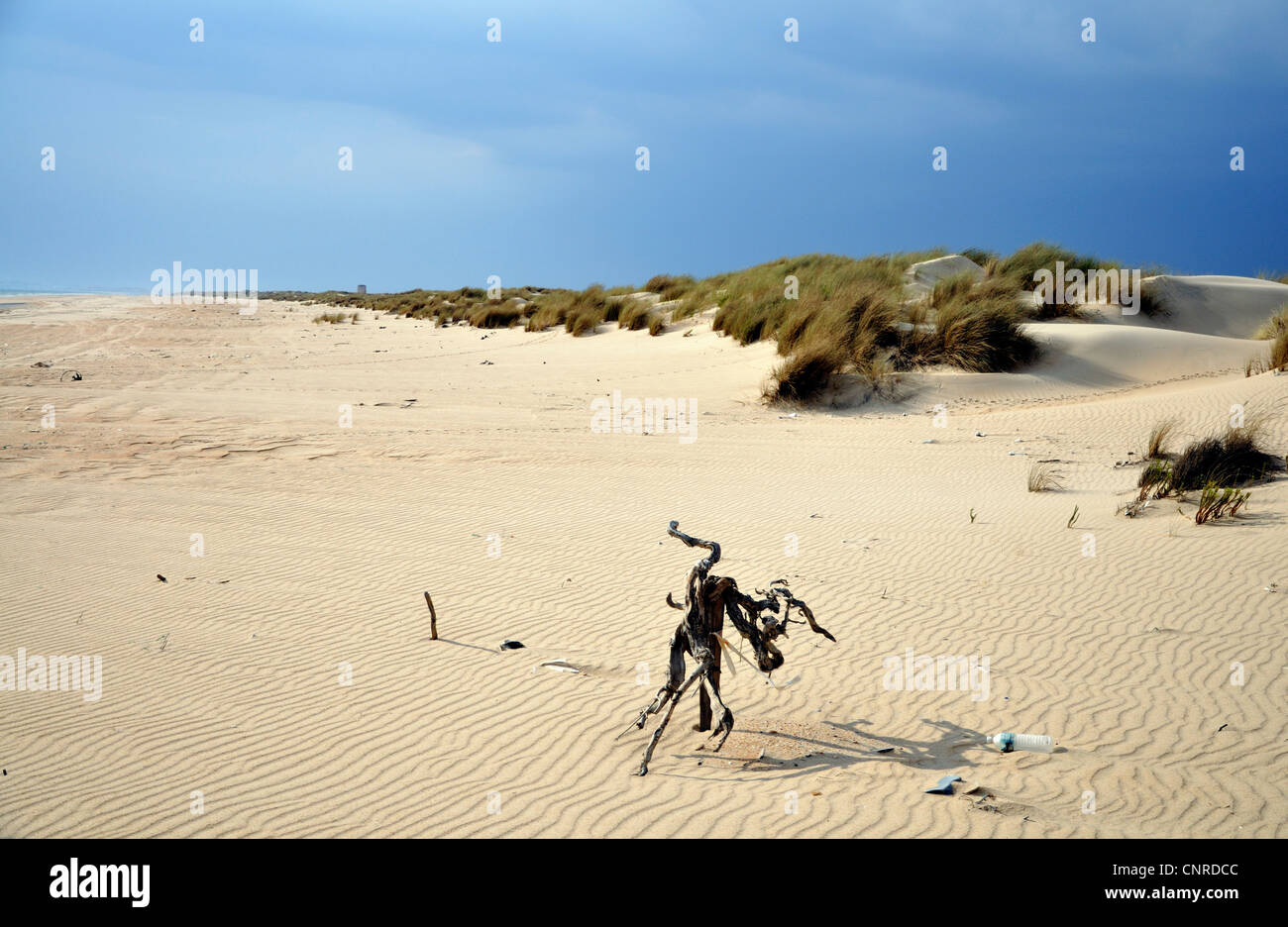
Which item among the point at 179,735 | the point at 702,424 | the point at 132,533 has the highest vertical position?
the point at 702,424

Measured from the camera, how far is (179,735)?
4.32m

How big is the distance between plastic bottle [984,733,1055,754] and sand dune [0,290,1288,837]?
0.09 m

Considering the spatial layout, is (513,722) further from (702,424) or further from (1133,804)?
(702,424)

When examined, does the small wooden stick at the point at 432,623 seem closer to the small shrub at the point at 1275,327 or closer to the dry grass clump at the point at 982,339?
the dry grass clump at the point at 982,339

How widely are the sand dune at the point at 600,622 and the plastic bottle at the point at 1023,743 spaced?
0.09m

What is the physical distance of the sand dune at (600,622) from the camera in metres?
3.67

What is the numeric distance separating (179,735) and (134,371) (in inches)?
701

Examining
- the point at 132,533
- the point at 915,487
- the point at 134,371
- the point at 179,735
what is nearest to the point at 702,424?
the point at 915,487

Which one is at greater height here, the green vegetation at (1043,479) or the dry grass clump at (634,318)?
the dry grass clump at (634,318)

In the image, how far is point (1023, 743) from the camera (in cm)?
410

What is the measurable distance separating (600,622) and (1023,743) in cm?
299

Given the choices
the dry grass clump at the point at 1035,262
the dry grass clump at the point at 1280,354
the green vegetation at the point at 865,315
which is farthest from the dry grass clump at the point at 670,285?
the dry grass clump at the point at 1280,354

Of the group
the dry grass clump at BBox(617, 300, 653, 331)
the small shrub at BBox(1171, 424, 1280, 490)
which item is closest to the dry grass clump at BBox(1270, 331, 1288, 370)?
the small shrub at BBox(1171, 424, 1280, 490)

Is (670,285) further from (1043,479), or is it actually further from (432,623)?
(432,623)
